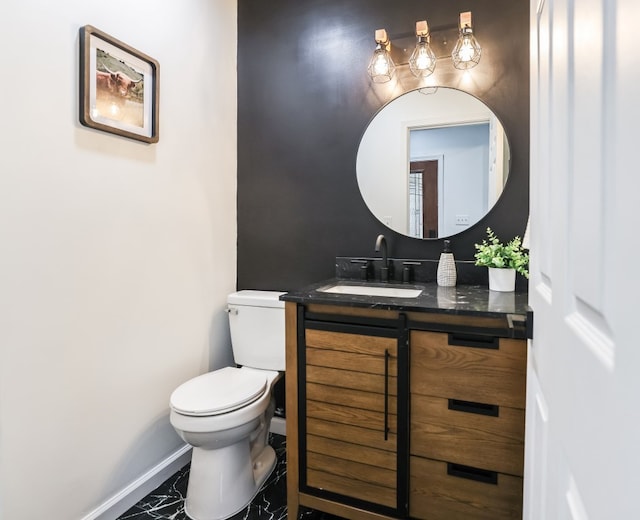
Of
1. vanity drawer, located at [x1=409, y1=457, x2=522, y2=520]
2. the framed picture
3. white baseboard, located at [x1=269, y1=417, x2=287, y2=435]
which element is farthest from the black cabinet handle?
the framed picture

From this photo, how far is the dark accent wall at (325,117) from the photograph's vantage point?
→ 1930 mm

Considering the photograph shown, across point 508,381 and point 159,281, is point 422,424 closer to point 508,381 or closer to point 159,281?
point 508,381

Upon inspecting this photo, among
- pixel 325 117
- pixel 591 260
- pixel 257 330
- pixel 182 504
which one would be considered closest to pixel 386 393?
pixel 257 330

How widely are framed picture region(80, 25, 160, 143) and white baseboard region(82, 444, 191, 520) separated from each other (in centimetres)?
153

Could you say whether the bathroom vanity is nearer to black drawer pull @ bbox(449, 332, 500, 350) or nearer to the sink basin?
black drawer pull @ bbox(449, 332, 500, 350)

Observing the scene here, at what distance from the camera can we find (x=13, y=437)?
1.34 metres

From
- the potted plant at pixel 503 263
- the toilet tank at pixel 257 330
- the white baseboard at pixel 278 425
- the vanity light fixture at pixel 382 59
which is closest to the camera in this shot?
the potted plant at pixel 503 263

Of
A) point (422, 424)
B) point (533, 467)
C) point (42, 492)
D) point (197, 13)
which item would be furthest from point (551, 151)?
point (197, 13)

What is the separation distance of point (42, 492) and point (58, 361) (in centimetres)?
45

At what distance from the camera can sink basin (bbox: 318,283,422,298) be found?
6.01 ft

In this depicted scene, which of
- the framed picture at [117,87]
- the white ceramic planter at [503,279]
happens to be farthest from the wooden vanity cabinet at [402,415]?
the framed picture at [117,87]

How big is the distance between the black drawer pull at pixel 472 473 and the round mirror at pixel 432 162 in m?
1.07

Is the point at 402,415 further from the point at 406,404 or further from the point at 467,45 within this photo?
the point at 467,45

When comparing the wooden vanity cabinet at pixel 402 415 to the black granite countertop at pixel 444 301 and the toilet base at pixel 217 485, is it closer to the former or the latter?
the black granite countertop at pixel 444 301
